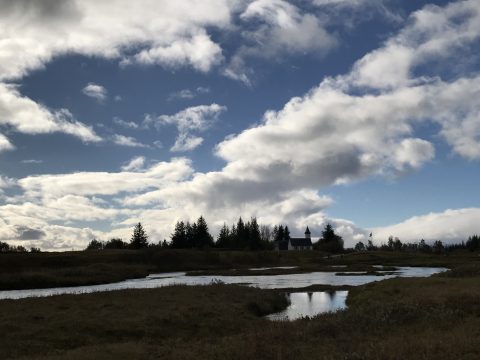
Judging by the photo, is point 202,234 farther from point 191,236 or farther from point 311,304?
point 311,304

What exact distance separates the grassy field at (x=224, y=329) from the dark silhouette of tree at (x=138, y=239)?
143829mm

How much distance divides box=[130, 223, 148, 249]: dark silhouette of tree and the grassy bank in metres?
41.3

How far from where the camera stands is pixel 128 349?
75.1 feet

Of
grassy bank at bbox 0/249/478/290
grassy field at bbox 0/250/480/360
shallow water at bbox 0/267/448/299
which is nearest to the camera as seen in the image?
grassy field at bbox 0/250/480/360

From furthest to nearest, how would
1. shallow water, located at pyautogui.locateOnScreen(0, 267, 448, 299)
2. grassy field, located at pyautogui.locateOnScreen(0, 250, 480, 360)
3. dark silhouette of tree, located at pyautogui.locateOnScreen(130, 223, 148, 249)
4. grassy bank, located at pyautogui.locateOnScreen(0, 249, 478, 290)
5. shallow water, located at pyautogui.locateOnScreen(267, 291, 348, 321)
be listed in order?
1. dark silhouette of tree, located at pyautogui.locateOnScreen(130, 223, 148, 249)
2. grassy bank, located at pyautogui.locateOnScreen(0, 249, 478, 290)
3. shallow water, located at pyautogui.locateOnScreen(0, 267, 448, 299)
4. shallow water, located at pyautogui.locateOnScreen(267, 291, 348, 321)
5. grassy field, located at pyautogui.locateOnScreen(0, 250, 480, 360)

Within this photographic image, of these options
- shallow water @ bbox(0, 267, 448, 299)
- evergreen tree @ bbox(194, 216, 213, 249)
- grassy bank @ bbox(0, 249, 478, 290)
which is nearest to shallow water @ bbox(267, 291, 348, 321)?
shallow water @ bbox(0, 267, 448, 299)

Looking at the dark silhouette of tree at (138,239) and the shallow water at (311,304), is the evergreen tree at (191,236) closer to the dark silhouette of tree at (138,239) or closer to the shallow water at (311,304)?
the dark silhouette of tree at (138,239)

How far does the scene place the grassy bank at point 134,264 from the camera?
81.1 m

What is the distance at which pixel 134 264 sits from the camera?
130 m

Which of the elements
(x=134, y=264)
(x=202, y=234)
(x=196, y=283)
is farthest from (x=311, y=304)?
(x=202, y=234)

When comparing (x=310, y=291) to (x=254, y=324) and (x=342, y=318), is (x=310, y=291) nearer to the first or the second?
(x=254, y=324)

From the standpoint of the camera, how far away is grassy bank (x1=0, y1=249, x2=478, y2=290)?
3194 inches

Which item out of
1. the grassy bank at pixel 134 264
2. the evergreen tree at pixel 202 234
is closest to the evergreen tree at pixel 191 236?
the evergreen tree at pixel 202 234

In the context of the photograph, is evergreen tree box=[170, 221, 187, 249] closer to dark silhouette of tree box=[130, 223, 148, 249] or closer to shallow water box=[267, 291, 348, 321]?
dark silhouette of tree box=[130, 223, 148, 249]
